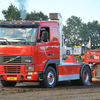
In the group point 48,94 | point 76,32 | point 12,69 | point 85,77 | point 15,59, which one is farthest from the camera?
point 76,32

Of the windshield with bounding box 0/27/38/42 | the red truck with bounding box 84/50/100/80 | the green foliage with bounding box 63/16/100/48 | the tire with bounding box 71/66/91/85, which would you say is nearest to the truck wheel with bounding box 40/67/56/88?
the windshield with bounding box 0/27/38/42

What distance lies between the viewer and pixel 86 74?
50.6ft

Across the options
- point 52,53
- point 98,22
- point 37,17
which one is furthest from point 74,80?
point 98,22

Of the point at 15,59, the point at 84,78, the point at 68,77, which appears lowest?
the point at 84,78

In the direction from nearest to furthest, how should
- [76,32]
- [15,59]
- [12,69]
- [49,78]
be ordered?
[15,59] → [12,69] → [49,78] → [76,32]

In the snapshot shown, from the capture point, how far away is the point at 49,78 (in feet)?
40.2

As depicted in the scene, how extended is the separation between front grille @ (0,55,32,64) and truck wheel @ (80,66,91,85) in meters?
4.29

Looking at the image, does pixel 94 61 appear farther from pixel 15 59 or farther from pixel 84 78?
pixel 15 59

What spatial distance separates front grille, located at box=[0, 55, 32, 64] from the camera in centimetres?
1141

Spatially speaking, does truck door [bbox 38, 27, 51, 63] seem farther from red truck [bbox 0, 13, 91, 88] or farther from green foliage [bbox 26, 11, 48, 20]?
green foliage [bbox 26, 11, 48, 20]

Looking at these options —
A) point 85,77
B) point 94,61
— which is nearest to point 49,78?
point 85,77

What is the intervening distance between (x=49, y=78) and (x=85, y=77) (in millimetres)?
3643

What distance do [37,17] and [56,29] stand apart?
62.9 meters

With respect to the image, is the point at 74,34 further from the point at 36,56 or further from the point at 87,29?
the point at 36,56
